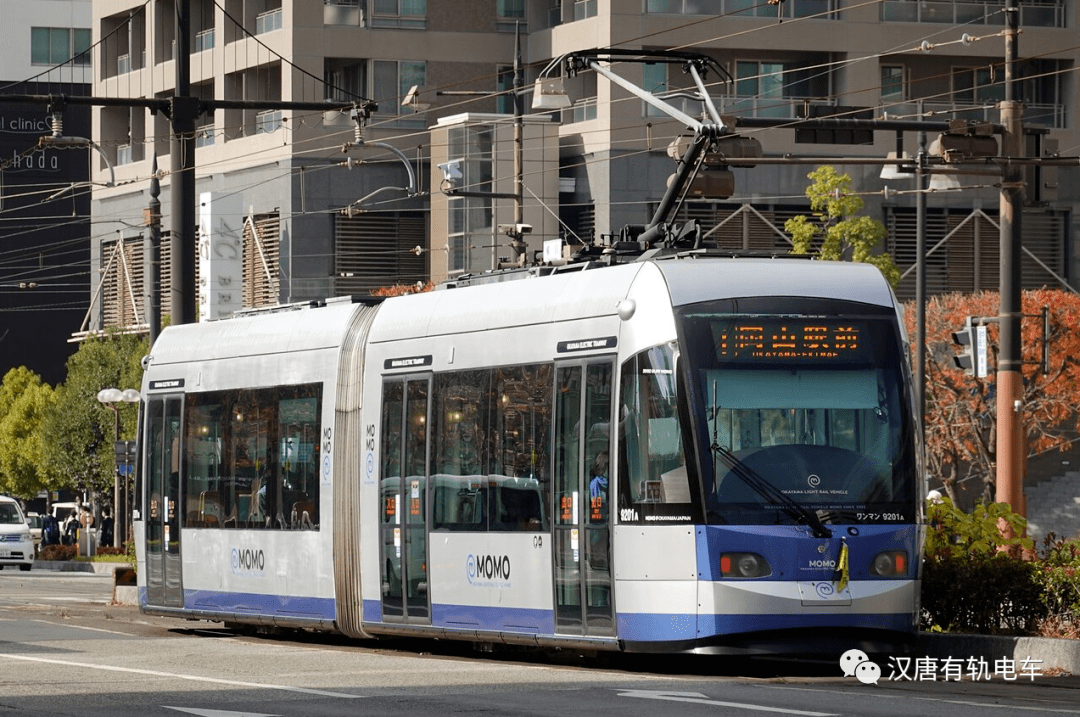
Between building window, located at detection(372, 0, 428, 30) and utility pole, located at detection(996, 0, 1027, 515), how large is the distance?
4001 centimetres

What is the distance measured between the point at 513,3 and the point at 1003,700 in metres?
52.8

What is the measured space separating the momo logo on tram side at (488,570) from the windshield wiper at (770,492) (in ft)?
8.67

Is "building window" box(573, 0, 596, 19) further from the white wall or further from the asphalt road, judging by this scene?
the white wall

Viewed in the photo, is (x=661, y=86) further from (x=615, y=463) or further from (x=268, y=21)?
(x=615, y=463)

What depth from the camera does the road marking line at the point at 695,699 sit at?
12625 millimetres

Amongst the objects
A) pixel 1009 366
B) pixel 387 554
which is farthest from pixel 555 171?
pixel 387 554

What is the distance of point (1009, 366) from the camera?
2422 centimetres

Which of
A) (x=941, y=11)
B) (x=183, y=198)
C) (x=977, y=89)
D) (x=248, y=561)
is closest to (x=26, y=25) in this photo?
(x=941, y=11)

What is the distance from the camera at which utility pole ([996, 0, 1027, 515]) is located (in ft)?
77.7

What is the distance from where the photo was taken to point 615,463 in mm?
16609

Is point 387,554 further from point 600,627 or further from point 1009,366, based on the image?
point 1009,366

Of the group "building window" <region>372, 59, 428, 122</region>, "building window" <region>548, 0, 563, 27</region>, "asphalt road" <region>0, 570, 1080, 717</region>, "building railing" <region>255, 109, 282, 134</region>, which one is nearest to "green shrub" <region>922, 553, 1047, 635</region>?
"asphalt road" <region>0, 570, 1080, 717</region>

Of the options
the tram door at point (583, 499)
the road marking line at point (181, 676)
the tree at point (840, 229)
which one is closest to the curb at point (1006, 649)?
the tram door at point (583, 499)

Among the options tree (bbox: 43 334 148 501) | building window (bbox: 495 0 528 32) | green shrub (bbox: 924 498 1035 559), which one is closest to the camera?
green shrub (bbox: 924 498 1035 559)
